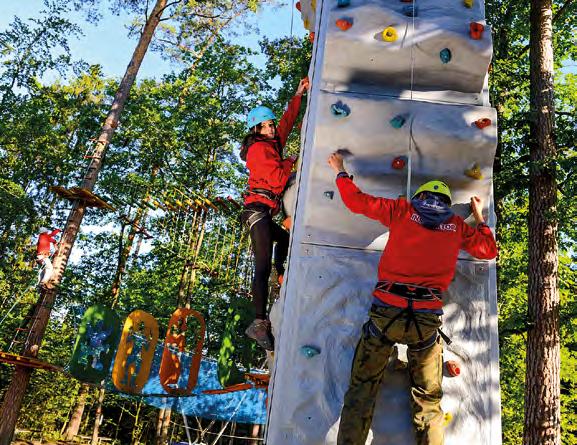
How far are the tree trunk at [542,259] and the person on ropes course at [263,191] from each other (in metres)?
5.11

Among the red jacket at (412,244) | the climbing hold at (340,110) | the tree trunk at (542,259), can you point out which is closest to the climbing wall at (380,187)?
the climbing hold at (340,110)

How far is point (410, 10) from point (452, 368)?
240cm

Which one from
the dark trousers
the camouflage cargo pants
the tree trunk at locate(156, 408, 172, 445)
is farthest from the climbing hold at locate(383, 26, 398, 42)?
the tree trunk at locate(156, 408, 172, 445)

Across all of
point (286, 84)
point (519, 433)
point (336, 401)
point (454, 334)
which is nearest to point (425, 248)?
point (454, 334)

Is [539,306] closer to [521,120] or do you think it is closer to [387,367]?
[521,120]

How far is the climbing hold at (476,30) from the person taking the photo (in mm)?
3391

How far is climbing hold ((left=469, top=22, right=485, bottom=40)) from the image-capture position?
3.39 metres

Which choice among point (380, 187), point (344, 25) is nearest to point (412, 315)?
point (380, 187)

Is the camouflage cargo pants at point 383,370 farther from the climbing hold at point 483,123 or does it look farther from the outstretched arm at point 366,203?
the climbing hold at point 483,123

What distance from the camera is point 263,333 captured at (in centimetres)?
363

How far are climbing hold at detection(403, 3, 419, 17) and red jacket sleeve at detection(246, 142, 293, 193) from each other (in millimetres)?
1358

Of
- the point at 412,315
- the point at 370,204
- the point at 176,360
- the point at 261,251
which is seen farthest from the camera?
the point at 176,360

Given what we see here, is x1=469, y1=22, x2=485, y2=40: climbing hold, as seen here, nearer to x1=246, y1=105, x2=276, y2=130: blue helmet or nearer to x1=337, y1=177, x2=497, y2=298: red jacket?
x1=337, y1=177, x2=497, y2=298: red jacket

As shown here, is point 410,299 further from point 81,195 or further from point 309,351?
point 81,195
